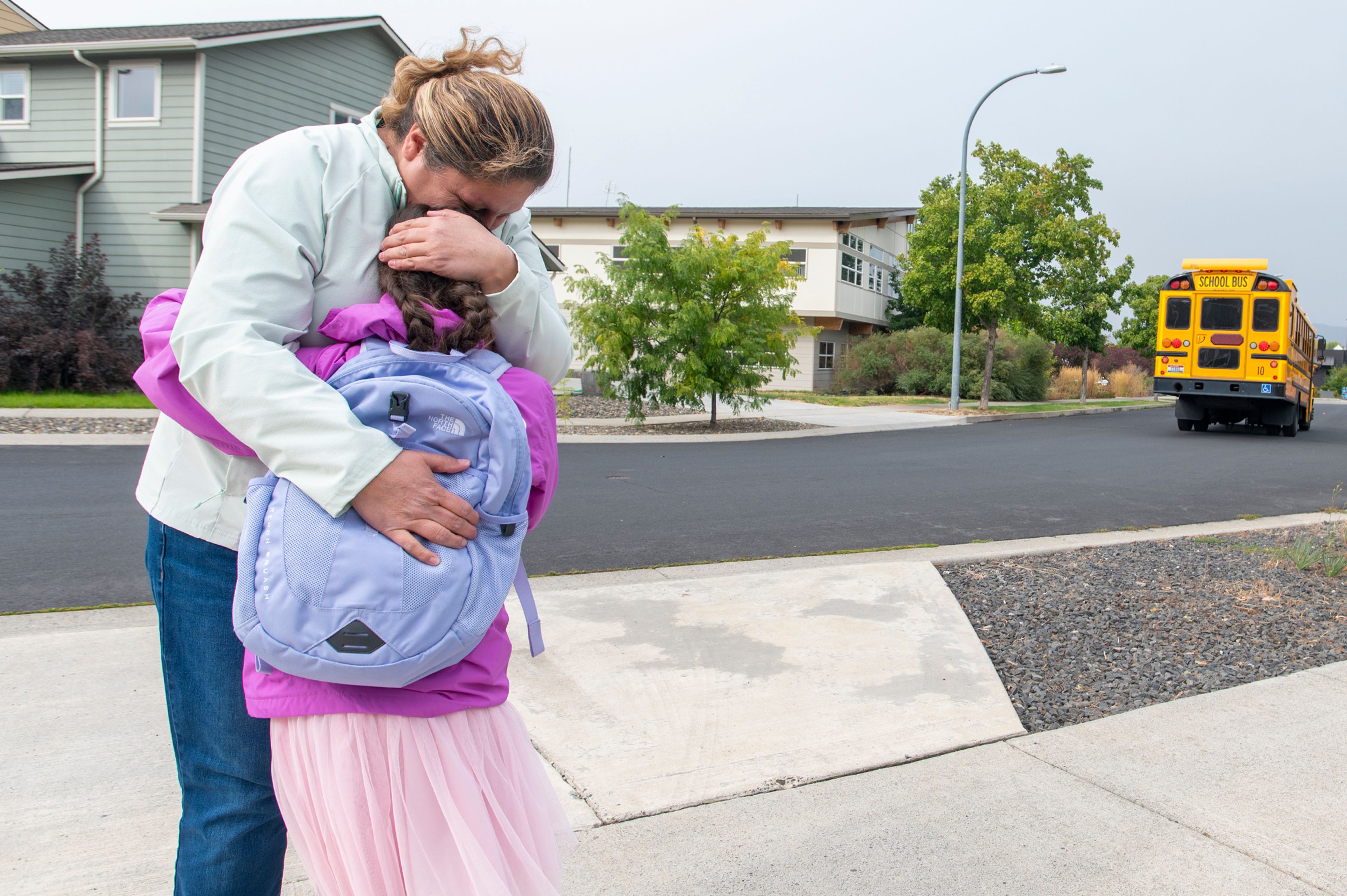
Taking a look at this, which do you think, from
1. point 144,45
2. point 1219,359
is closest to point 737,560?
point 144,45

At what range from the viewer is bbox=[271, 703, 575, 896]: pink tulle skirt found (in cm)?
150

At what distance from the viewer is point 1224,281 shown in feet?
66.1

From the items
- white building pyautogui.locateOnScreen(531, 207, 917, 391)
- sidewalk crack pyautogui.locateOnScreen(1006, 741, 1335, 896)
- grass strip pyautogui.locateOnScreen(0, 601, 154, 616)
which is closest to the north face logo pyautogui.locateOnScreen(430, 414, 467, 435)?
sidewalk crack pyautogui.locateOnScreen(1006, 741, 1335, 896)

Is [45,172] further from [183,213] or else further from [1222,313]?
[1222,313]

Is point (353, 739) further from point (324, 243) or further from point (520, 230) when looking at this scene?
point (520, 230)

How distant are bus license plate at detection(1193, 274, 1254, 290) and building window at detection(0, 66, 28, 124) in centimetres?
2352

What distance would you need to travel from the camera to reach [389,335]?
60.5 inches

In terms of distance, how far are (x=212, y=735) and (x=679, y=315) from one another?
52.1ft

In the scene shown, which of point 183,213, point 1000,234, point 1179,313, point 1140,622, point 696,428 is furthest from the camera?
point 1000,234

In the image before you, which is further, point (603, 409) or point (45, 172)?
point (603, 409)

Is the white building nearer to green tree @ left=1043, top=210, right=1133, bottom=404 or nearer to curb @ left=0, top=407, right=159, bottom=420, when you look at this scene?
green tree @ left=1043, top=210, right=1133, bottom=404

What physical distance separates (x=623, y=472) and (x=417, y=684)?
9.76 meters

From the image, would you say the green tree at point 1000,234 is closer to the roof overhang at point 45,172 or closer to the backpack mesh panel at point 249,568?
the roof overhang at point 45,172

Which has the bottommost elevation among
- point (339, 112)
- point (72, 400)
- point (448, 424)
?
point (72, 400)
